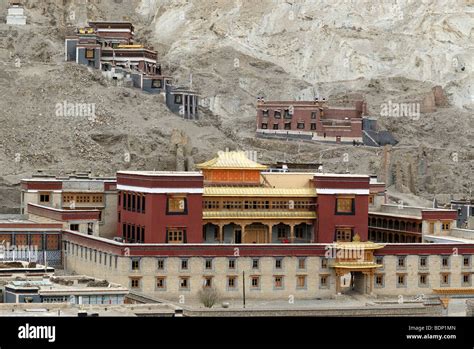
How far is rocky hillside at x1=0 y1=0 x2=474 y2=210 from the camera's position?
449 ft

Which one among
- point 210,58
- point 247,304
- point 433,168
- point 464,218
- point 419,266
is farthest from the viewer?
point 210,58

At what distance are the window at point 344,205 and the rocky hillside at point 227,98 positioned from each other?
122 feet

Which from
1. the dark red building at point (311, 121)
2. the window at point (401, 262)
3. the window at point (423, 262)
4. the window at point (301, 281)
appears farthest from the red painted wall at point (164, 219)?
the dark red building at point (311, 121)

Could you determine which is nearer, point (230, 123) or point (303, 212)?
point (303, 212)

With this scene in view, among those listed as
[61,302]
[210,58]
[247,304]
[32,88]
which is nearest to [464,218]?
[247,304]

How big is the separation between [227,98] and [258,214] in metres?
85.5

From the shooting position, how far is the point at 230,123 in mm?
170000

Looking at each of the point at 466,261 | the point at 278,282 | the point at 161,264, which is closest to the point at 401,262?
the point at 466,261

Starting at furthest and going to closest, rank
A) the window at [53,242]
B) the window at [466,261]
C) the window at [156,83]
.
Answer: the window at [156,83] < the window at [53,242] < the window at [466,261]

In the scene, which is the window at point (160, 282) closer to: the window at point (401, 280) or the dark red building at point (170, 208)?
the dark red building at point (170, 208)

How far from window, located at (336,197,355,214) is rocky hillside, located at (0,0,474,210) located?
37.3m

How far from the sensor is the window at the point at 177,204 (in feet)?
294
